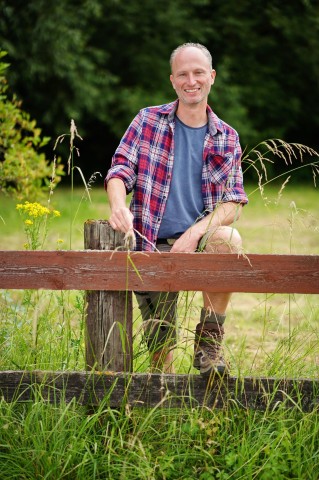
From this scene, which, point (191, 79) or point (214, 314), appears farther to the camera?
point (191, 79)

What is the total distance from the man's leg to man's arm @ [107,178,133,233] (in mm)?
436

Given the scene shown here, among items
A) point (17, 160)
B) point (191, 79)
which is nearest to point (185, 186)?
point (191, 79)

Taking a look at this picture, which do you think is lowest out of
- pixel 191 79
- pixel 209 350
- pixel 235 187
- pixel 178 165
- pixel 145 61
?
pixel 209 350

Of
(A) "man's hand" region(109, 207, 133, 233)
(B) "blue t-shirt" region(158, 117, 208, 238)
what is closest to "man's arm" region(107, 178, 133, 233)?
(A) "man's hand" region(109, 207, 133, 233)

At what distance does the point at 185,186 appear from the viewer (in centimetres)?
379

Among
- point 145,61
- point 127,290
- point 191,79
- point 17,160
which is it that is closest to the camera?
point 127,290

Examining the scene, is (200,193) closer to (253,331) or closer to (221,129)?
(221,129)

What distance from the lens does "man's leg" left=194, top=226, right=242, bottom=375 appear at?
323cm

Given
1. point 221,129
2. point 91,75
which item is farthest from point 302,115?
point 221,129

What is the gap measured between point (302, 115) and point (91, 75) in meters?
8.55

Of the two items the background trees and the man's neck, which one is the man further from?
the background trees

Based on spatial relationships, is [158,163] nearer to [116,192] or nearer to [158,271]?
[116,192]

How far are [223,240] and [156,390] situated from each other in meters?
0.73

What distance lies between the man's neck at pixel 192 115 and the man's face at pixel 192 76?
0.04 meters
